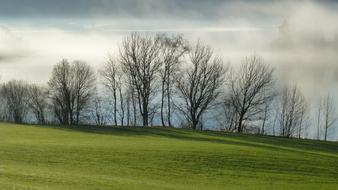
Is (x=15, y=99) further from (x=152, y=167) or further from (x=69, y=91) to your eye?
(x=152, y=167)

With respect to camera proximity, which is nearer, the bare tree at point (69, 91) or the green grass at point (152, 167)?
the green grass at point (152, 167)

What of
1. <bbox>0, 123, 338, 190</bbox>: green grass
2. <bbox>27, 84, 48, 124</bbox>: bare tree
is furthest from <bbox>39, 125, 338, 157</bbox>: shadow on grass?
<bbox>27, 84, 48, 124</bbox>: bare tree

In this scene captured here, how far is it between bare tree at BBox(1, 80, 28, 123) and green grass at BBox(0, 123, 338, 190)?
265 feet

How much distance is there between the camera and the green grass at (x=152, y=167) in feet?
90.4

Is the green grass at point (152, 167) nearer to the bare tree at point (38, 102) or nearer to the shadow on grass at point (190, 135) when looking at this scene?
the shadow on grass at point (190, 135)

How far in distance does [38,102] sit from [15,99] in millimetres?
11799

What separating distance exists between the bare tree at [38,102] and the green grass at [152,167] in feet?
222

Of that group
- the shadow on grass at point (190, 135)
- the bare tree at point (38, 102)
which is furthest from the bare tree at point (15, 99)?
the shadow on grass at point (190, 135)

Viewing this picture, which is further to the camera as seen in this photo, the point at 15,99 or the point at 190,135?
the point at 15,99

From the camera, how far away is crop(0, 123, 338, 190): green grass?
27547mm

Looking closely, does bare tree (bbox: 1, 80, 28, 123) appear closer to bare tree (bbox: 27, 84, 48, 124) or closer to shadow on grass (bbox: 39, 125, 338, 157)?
bare tree (bbox: 27, 84, 48, 124)

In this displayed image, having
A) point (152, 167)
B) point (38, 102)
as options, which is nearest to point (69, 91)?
point (38, 102)

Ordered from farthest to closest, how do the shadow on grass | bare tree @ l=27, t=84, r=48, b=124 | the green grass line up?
bare tree @ l=27, t=84, r=48, b=124 → the shadow on grass → the green grass

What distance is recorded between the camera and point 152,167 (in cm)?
3709
